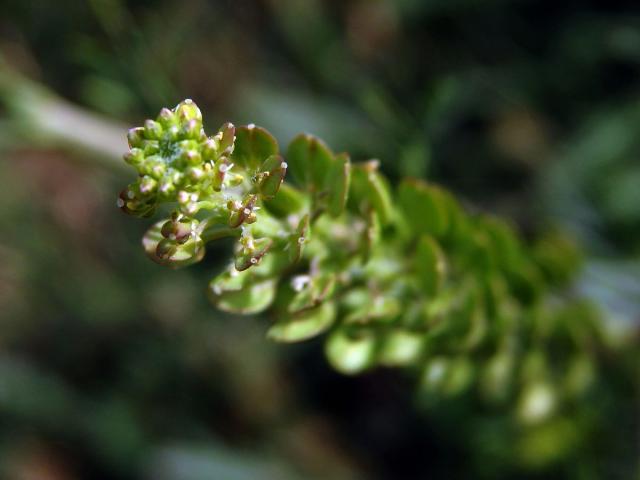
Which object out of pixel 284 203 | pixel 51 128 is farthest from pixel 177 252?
pixel 51 128

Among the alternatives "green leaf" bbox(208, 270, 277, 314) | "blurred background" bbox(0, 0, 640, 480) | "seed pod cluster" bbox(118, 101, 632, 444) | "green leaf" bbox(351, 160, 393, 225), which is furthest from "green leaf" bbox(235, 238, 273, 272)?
"blurred background" bbox(0, 0, 640, 480)

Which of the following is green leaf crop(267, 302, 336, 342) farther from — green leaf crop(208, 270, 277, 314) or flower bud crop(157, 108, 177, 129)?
flower bud crop(157, 108, 177, 129)

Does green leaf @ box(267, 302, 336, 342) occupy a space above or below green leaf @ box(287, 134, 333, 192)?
below

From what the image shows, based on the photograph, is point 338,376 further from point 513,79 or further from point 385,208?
point 385,208

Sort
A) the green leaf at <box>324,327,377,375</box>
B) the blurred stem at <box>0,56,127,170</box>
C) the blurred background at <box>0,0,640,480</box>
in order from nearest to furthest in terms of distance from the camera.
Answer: the green leaf at <box>324,327,377,375</box> → the blurred stem at <box>0,56,127,170</box> → the blurred background at <box>0,0,640,480</box>

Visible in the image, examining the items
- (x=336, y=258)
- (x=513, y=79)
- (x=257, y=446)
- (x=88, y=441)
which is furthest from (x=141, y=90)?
(x=88, y=441)

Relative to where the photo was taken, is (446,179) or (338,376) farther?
(338,376)

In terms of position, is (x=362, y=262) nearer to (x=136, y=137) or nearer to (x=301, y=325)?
(x=301, y=325)
